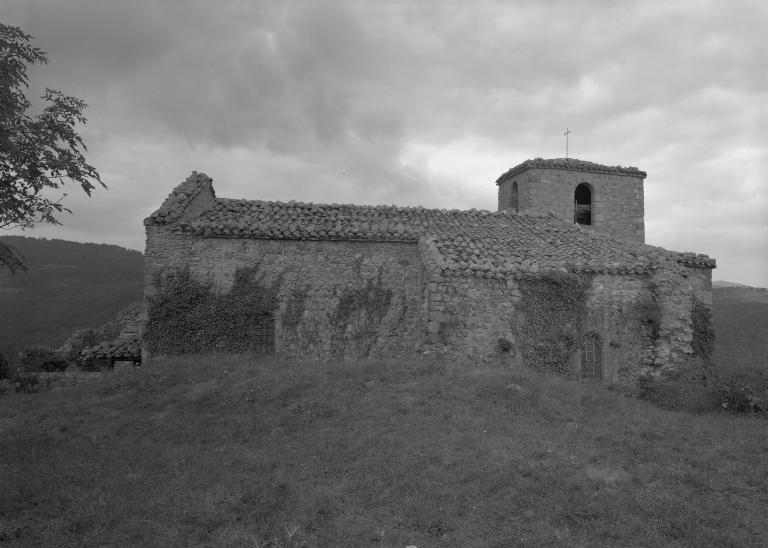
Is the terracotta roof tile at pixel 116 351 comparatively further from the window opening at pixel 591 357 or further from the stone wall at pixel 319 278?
the window opening at pixel 591 357

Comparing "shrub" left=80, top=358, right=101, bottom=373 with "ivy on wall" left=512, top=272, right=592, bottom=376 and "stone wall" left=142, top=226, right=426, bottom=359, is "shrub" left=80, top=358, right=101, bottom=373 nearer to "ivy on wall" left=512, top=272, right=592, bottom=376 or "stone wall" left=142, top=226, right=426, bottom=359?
"stone wall" left=142, top=226, right=426, bottom=359

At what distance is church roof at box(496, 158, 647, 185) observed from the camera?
74.3 feet

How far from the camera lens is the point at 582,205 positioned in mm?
23703

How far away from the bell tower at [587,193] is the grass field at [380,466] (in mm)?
13146

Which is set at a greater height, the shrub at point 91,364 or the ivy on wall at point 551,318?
the ivy on wall at point 551,318

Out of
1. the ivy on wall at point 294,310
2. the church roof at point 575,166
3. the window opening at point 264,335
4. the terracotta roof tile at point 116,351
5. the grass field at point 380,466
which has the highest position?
the church roof at point 575,166

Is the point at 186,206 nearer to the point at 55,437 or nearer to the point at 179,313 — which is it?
the point at 179,313

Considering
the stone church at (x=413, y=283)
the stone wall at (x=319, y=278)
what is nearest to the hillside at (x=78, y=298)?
the stone church at (x=413, y=283)

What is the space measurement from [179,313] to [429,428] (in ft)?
31.7

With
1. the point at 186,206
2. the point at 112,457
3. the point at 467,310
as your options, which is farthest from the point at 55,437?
the point at 467,310

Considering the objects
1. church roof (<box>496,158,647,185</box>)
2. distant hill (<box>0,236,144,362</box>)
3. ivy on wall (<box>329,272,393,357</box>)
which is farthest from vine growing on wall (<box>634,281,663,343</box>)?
distant hill (<box>0,236,144,362</box>)

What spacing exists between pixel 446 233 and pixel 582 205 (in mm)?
10253

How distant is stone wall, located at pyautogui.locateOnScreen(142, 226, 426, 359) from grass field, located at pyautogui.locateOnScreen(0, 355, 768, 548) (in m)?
3.91

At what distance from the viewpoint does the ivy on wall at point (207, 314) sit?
15.1 m
